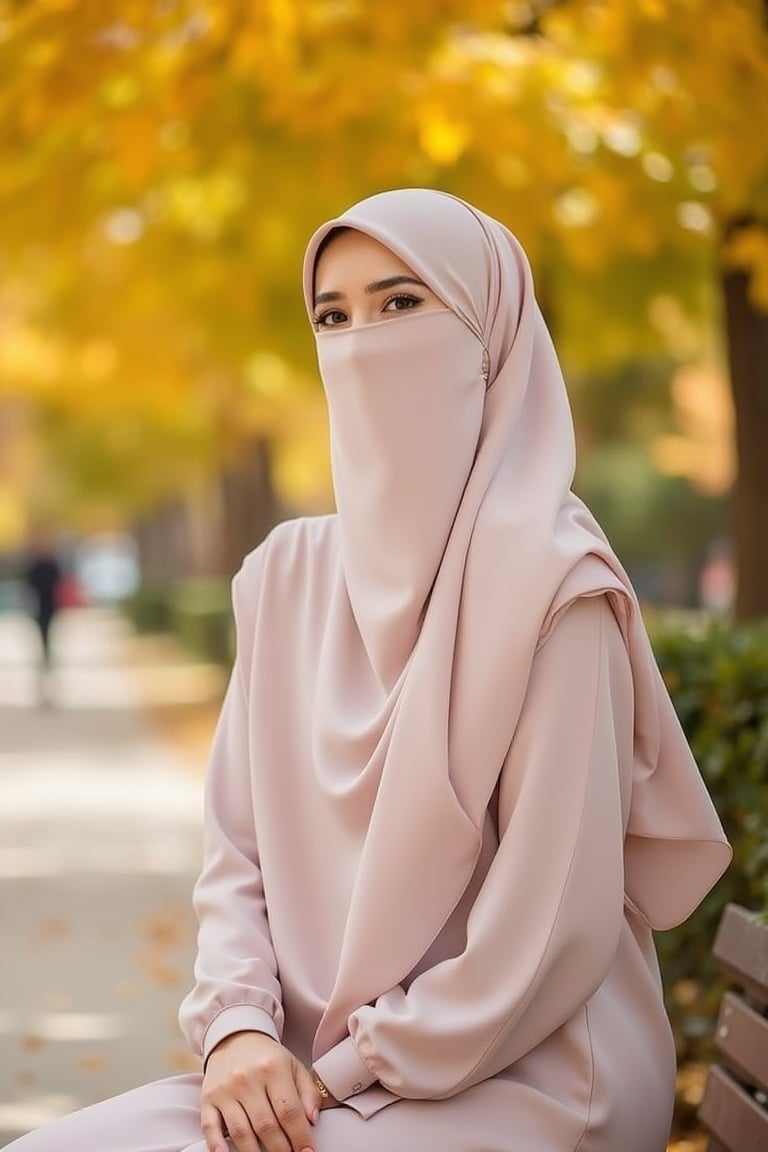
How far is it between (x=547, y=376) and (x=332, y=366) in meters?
0.32

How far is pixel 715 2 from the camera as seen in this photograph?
5477 mm

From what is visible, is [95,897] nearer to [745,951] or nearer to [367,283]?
[745,951]

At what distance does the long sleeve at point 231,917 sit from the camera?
2.51 m

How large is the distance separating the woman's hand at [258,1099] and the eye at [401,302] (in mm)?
1057

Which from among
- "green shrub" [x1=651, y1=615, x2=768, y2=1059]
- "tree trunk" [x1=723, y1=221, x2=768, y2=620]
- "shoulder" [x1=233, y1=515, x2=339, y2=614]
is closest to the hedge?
"tree trunk" [x1=723, y1=221, x2=768, y2=620]

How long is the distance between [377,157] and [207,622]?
13892mm

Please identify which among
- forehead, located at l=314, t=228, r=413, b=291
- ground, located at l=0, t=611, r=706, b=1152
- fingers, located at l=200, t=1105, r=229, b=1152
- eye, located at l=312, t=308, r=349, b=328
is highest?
forehead, located at l=314, t=228, r=413, b=291

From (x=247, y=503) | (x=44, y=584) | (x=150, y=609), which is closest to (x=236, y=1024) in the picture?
(x=44, y=584)

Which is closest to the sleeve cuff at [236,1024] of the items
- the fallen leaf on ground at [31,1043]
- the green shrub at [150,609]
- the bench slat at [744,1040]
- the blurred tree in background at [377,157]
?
the bench slat at [744,1040]

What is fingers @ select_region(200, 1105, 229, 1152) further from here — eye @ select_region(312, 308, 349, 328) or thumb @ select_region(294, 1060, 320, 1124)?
eye @ select_region(312, 308, 349, 328)

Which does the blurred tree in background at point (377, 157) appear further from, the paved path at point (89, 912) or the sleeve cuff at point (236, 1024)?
the sleeve cuff at point (236, 1024)

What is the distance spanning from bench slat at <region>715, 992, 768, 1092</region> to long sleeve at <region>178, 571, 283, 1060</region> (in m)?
0.82

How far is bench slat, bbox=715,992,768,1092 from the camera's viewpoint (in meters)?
2.82

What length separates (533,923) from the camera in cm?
236
